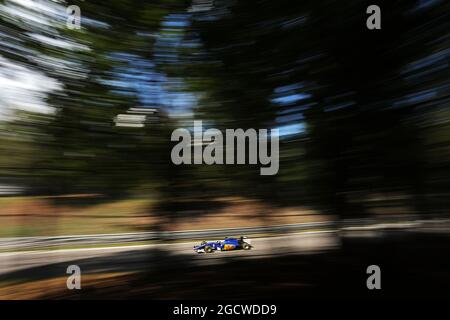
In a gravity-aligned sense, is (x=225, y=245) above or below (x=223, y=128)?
below

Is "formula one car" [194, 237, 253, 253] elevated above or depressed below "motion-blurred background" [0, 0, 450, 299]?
below

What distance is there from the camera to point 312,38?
2.95 meters

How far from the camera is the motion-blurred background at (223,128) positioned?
2736mm

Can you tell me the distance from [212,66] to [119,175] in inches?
53.6

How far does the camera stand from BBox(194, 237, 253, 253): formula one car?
3.11 meters

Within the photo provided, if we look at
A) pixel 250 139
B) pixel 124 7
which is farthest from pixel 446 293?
pixel 124 7

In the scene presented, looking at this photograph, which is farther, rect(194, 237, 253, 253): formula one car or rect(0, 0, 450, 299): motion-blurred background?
rect(194, 237, 253, 253): formula one car

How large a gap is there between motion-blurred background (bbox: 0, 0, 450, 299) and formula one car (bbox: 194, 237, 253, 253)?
0.32ft

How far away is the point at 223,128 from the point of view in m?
3.07

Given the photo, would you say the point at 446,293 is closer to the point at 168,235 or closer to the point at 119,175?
Answer: the point at 168,235

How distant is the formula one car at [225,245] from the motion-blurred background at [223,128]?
99mm

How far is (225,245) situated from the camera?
3127 millimetres

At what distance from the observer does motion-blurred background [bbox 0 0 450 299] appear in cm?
274

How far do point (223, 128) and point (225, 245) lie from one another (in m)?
1.08
